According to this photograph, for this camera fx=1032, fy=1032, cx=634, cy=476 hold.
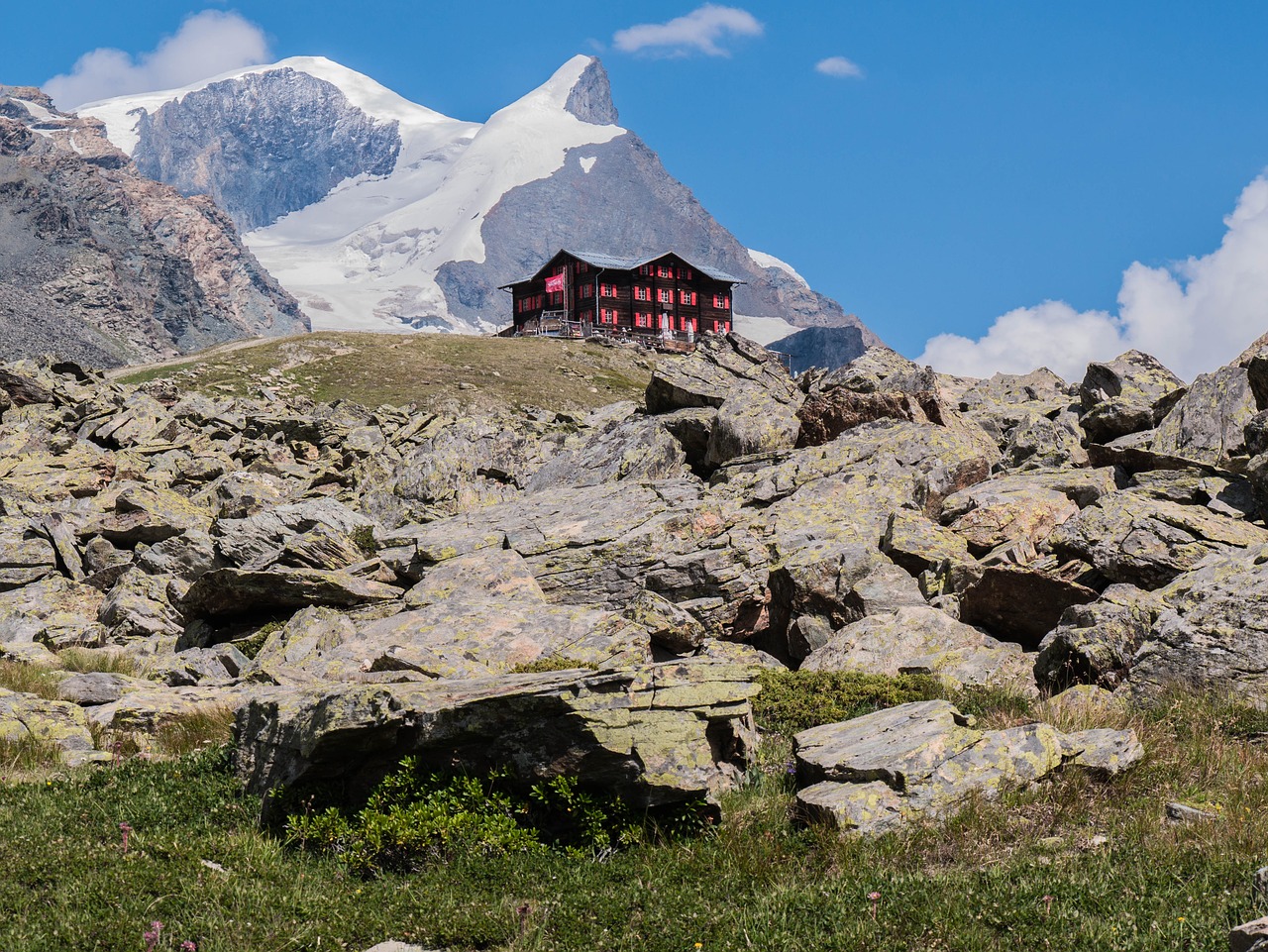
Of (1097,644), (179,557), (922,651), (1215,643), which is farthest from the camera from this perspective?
(179,557)

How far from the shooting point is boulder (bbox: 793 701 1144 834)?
10398 millimetres

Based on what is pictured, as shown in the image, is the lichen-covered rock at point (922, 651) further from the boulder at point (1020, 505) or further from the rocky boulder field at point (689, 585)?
the boulder at point (1020, 505)

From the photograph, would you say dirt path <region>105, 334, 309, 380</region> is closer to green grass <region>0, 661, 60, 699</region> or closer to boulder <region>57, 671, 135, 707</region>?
green grass <region>0, 661, 60, 699</region>

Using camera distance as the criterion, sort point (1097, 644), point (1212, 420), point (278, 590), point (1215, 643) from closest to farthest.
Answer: point (1215, 643) < point (1097, 644) < point (278, 590) < point (1212, 420)

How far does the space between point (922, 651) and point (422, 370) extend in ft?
277

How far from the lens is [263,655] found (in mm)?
19891

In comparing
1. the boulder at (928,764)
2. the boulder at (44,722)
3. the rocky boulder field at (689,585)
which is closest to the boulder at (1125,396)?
the rocky boulder field at (689,585)

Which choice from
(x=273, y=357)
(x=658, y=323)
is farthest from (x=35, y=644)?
(x=658, y=323)

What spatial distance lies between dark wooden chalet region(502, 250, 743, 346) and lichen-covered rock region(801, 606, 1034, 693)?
110 metres

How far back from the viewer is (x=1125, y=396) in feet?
92.0

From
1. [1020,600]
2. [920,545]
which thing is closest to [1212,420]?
[920,545]

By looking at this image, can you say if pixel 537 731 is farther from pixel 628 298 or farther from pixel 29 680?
pixel 628 298

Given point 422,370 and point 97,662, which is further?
point 422,370

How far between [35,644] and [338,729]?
16138 millimetres
